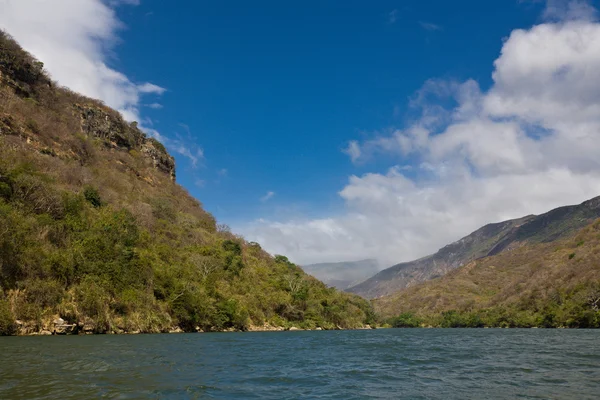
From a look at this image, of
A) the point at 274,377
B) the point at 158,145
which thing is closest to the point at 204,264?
the point at 274,377

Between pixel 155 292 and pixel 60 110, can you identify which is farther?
pixel 60 110

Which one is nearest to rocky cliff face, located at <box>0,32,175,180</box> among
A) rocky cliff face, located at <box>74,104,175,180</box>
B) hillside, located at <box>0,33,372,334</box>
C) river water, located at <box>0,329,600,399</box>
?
rocky cliff face, located at <box>74,104,175,180</box>

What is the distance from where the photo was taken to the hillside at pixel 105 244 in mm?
43688

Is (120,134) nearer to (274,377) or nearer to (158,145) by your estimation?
(158,145)

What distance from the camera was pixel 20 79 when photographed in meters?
88.8

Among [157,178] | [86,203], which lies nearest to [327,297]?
[157,178]

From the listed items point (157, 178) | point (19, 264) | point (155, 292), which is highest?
point (157, 178)

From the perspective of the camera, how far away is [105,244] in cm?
5466

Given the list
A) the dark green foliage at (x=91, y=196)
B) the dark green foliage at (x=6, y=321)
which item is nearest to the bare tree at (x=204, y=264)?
the dark green foliage at (x=91, y=196)

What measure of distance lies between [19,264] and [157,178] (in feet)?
288

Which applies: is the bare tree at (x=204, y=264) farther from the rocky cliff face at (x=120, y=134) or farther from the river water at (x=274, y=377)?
the rocky cliff face at (x=120, y=134)

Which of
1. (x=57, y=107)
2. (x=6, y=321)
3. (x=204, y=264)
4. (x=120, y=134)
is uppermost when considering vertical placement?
(x=120, y=134)

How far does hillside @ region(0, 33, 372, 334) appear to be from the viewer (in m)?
43.7

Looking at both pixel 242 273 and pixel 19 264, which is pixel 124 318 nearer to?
Answer: pixel 19 264
